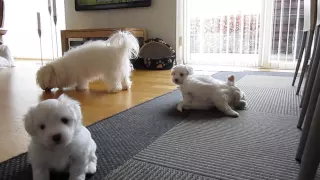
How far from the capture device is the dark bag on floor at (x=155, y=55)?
377 centimetres

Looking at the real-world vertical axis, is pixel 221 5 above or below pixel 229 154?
above

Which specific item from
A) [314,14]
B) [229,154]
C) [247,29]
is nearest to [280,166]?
[229,154]

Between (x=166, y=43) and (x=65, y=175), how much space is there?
3305 millimetres

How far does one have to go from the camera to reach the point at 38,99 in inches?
83.4

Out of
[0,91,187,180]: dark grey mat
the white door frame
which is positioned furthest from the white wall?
[0,91,187,180]: dark grey mat

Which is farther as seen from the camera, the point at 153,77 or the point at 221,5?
the point at 221,5

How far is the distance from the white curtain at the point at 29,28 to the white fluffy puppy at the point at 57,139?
15.0 feet

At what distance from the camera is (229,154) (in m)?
1.04

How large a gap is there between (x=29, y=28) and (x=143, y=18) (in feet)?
8.72

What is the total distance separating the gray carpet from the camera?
0.91m

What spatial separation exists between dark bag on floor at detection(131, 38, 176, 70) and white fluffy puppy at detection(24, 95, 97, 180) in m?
2.95

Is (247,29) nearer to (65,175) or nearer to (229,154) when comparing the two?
(229,154)

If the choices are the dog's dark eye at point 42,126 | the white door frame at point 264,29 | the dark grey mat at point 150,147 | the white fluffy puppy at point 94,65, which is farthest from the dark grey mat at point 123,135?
the white door frame at point 264,29

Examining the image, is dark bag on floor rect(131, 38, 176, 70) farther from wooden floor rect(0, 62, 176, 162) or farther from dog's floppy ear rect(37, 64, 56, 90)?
dog's floppy ear rect(37, 64, 56, 90)
